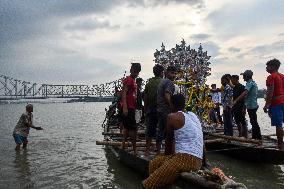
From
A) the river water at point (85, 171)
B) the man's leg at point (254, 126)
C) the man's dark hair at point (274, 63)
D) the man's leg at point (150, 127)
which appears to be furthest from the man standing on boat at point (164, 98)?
the man's leg at point (254, 126)

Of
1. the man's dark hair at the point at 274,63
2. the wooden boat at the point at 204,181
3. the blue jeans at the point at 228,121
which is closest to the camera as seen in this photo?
the wooden boat at the point at 204,181

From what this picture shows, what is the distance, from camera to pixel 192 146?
5.73 meters

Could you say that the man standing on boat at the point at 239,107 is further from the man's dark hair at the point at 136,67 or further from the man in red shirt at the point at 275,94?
the man's dark hair at the point at 136,67

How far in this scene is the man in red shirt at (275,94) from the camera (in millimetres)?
8773

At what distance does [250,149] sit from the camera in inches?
398

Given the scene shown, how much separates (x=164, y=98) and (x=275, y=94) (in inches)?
101

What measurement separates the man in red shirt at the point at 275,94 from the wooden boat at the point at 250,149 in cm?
29

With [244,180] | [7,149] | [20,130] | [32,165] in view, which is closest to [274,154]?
[244,180]

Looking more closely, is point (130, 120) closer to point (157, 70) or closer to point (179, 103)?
point (157, 70)

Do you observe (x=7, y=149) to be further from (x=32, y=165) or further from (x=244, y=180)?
(x=244, y=180)

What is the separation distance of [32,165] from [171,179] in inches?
281

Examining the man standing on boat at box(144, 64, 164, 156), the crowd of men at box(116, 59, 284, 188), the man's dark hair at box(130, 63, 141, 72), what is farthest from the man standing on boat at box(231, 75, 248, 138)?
the man's dark hair at box(130, 63, 141, 72)

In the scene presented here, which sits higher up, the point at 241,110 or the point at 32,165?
the point at 241,110

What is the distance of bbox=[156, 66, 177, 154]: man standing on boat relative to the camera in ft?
27.7
